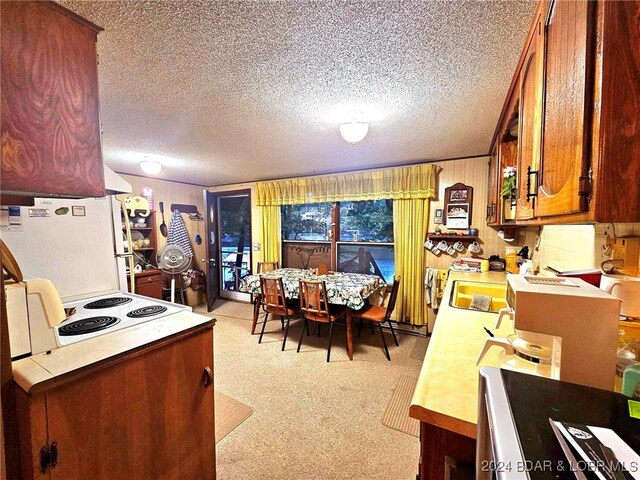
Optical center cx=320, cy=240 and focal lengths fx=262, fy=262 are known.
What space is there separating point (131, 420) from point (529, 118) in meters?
2.09

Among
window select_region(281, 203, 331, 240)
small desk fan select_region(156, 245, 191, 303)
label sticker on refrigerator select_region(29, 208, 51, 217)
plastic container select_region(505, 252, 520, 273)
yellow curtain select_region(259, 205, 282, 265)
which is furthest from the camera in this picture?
yellow curtain select_region(259, 205, 282, 265)

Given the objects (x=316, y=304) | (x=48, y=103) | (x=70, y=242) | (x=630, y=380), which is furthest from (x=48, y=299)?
(x=316, y=304)

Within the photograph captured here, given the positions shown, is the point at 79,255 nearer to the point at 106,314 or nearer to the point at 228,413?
the point at 106,314

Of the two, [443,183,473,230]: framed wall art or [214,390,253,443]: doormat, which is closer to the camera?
[214,390,253,443]: doormat

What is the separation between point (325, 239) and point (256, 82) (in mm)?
2885

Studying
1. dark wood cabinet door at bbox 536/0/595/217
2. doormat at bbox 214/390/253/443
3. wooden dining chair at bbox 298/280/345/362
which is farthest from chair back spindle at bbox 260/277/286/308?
dark wood cabinet door at bbox 536/0/595/217

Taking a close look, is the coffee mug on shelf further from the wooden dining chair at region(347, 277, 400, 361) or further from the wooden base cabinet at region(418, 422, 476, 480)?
the wooden base cabinet at region(418, 422, 476, 480)

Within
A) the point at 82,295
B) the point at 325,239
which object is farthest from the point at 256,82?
the point at 325,239

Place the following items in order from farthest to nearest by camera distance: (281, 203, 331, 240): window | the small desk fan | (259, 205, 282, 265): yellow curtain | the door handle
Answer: (259, 205, 282, 265): yellow curtain, (281, 203, 331, 240): window, the small desk fan, the door handle

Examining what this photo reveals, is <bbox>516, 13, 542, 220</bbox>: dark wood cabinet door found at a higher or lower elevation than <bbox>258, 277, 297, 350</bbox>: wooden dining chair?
higher

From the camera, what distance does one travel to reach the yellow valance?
3396 mm

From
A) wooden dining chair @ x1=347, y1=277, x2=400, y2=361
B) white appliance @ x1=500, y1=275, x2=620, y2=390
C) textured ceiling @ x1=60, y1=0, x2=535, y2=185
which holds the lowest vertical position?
wooden dining chair @ x1=347, y1=277, x2=400, y2=361

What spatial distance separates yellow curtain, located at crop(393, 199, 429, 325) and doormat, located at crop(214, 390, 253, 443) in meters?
2.35

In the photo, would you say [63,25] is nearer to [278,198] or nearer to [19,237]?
[19,237]
